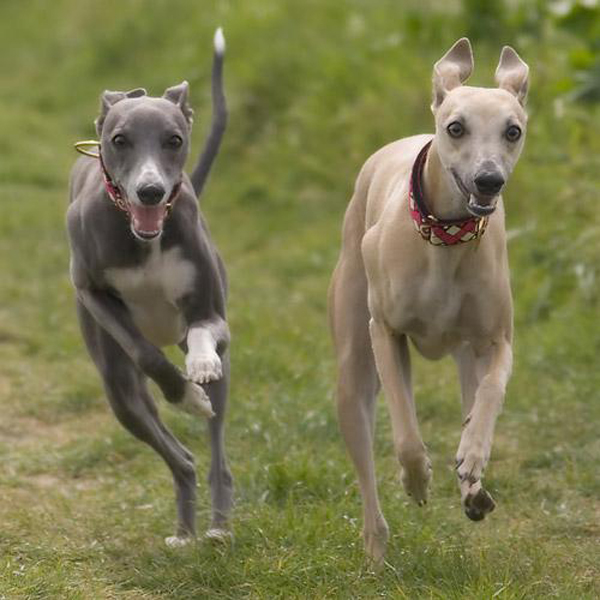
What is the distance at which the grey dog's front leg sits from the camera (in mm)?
4895

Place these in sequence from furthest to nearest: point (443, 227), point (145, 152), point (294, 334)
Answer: point (294, 334), point (145, 152), point (443, 227)

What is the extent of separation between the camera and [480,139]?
4363 millimetres

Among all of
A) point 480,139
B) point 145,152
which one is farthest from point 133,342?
point 480,139

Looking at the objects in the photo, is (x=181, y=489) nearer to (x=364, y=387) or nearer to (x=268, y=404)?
(x=364, y=387)

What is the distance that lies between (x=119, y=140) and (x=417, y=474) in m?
1.34

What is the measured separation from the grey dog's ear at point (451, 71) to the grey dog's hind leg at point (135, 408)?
138 centimetres

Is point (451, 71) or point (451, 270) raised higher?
point (451, 71)

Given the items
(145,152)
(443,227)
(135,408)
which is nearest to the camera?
(443,227)

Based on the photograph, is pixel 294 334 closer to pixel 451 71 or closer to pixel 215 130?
pixel 215 130

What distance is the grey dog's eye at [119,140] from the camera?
4949 mm

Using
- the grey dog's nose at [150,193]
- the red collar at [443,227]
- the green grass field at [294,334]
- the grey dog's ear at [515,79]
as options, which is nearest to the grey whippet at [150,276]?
the grey dog's nose at [150,193]

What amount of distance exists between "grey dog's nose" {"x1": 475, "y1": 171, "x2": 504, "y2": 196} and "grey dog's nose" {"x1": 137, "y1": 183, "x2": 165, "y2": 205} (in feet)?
3.27

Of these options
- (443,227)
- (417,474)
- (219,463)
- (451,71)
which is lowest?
(417,474)

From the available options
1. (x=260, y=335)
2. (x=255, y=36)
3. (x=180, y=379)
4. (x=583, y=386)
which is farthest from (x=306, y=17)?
(x=180, y=379)
